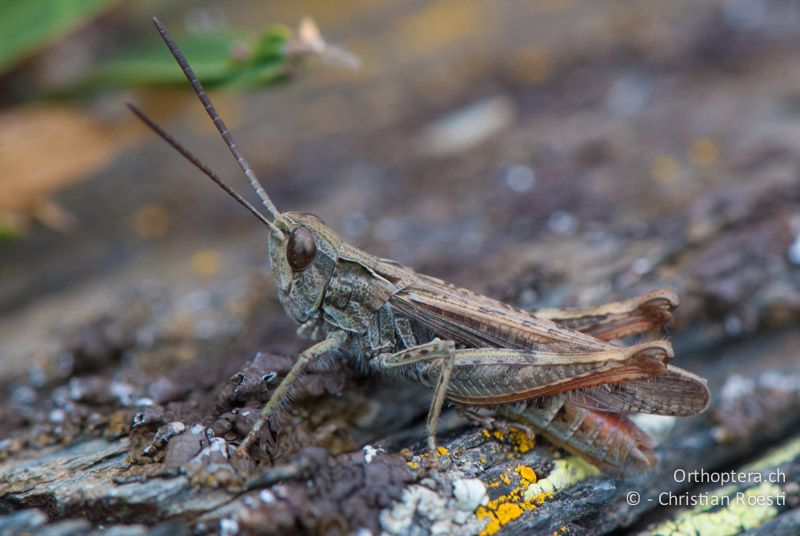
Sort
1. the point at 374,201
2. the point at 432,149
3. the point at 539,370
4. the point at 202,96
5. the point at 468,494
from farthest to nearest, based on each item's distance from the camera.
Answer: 1. the point at 432,149
2. the point at 374,201
3. the point at 202,96
4. the point at 539,370
5. the point at 468,494

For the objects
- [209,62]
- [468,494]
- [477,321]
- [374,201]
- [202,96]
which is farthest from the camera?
[374,201]

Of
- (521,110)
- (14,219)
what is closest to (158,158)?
(14,219)

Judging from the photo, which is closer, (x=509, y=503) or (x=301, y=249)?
(x=509, y=503)

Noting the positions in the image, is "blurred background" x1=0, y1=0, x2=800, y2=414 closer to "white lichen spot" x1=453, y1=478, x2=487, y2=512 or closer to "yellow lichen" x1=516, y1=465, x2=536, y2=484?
"yellow lichen" x1=516, y1=465, x2=536, y2=484

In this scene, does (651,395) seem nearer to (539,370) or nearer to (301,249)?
(539,370)

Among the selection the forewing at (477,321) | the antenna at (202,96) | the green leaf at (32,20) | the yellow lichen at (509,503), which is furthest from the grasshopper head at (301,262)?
the green leaf at (32,20)

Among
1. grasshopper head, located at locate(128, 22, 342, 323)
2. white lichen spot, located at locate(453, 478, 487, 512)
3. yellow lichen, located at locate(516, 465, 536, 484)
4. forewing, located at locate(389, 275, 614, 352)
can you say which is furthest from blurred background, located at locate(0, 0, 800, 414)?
white lichen spot, located at locate(453, 478, 487, 512)

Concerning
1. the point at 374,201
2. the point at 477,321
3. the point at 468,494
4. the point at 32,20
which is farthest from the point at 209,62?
the point at 468,494
